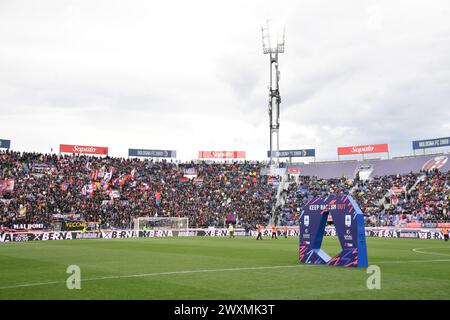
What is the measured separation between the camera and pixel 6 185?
56.8 metres

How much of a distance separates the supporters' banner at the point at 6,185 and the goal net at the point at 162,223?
55.1 feet

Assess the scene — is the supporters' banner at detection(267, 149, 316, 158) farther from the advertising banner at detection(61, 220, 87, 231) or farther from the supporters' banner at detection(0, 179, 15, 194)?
the supporters' banner at detection(0, 179, 15, 194)

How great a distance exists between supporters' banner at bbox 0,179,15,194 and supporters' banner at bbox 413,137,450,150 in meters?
62.0

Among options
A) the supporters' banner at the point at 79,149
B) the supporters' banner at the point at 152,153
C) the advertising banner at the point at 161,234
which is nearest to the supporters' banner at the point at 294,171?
the supporters' banner at the point at 152,153

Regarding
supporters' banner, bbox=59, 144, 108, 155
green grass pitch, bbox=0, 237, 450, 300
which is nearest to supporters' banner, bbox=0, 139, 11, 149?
supporters' banner, bbox=59, 144, 108, 155

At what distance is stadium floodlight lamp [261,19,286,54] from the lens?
64.4 metres

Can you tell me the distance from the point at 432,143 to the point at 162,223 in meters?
46.0

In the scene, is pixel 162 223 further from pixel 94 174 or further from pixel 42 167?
pixel 42 167

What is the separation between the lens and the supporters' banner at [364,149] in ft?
255

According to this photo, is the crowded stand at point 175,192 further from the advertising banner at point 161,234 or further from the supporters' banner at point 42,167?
the advertising banner at point 161,234

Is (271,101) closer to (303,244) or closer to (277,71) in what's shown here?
(277,71)

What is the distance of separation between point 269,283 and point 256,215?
51923 mm
